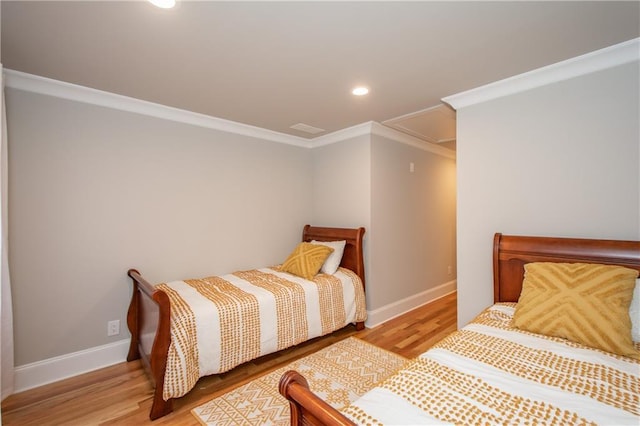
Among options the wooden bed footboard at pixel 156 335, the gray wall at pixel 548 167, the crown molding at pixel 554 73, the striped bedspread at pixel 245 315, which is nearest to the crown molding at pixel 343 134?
the crown molding at pixel 554 73

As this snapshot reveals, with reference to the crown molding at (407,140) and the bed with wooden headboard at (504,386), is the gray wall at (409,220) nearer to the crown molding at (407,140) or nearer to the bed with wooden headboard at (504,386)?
the crown molding at (407,140)

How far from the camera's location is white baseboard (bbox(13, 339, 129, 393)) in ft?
7.07

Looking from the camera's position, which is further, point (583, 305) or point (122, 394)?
point (122, 394)

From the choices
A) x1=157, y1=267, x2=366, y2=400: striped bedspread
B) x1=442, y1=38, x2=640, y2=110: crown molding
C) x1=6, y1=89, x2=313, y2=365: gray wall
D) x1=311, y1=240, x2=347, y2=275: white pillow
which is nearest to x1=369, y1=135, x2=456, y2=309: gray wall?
x1=311, y1=240, x2=347, y2=275: white pillow

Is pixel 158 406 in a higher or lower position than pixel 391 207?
lower

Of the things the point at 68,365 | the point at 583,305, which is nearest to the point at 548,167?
the point at 583,305

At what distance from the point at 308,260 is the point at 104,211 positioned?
1930 mm

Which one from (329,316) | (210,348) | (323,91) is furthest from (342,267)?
(323,91)

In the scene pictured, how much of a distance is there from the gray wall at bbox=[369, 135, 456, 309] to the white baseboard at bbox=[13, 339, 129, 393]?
100 inches

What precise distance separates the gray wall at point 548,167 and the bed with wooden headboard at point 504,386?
32 cm

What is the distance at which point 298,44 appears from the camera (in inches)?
69.4

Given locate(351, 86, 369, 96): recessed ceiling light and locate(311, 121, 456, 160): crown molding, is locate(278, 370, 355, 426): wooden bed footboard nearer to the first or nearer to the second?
locate(351, 86, 369, 96): recessed ceiling light

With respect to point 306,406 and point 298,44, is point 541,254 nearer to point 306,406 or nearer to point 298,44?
point 306,406

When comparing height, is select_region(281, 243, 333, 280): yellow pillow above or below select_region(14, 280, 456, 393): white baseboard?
above
